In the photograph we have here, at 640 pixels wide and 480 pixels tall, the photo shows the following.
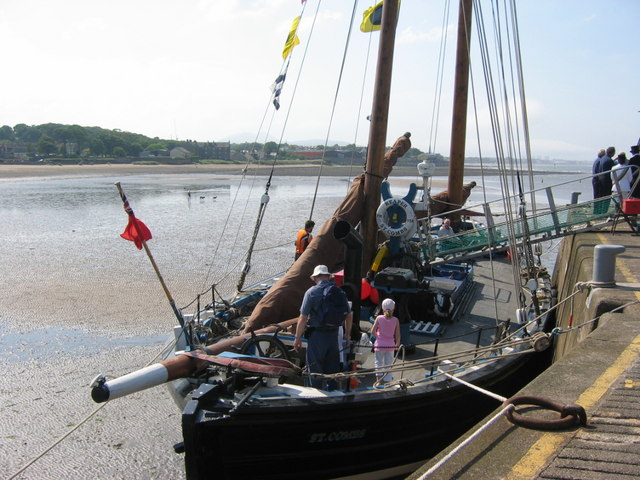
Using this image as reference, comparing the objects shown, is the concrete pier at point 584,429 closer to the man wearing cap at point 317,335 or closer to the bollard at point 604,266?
the bollard at point 604,266

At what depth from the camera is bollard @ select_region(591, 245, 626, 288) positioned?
7395 mm

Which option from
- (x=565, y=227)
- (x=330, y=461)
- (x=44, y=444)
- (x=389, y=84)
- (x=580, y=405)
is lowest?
(x=44, y=444)

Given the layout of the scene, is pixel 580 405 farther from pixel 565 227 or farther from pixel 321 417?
pixel 565 227

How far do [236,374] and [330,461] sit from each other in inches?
57.4

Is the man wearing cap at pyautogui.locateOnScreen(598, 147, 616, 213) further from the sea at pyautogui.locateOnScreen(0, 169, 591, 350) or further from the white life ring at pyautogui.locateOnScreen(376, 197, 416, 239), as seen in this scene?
the white life ring at pyautogui.locateOnScreen(376, 197, 416, 239)

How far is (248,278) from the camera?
19328mm

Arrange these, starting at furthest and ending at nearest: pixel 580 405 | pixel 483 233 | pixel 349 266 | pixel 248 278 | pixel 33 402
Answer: pixel 248 278
pixel 483 233
pixel 33 402
pixel 349 266
pixel 580 405

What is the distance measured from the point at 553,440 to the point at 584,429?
0.32 m

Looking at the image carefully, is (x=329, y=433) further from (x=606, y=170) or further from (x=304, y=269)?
(x=606, y=170)

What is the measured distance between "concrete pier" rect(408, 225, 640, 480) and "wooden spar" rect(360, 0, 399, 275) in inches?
161

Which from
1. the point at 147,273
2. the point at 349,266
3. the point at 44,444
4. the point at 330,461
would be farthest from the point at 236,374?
the point at 147,273

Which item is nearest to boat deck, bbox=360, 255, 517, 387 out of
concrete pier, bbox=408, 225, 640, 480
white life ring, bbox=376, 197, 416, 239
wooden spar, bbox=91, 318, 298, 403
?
white life ring, bbox=376, 197, 416, 239

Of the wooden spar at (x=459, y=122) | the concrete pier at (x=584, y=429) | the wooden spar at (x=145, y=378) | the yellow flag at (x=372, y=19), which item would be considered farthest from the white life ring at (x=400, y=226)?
the wooden spar at (x=459, y=122)

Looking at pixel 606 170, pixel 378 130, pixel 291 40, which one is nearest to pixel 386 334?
pixel 378 130
